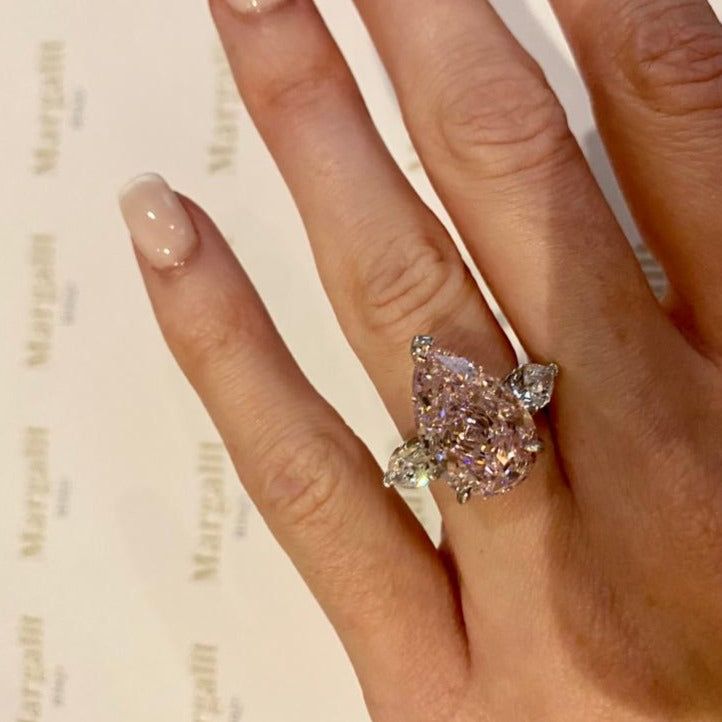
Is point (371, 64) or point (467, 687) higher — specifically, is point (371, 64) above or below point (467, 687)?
above

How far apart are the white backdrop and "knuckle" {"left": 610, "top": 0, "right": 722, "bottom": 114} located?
30 cm

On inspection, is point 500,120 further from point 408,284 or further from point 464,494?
point 464,494

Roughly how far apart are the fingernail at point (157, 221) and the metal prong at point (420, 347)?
229mm

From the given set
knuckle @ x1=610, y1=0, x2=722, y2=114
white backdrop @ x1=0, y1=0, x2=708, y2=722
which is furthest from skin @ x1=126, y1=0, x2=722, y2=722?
white backdrop @ x1=0, y1=0, x2=708, y2=722

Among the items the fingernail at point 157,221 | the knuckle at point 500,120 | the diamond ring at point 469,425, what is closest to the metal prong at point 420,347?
the diamond ring at point 469,425

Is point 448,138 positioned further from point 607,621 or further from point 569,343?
point 607,621

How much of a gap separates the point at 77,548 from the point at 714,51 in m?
0.76

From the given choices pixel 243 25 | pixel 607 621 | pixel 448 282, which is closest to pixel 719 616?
pixel 607 621

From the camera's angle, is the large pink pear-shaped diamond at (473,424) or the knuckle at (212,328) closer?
the large pink pear-shaped diamond at (473,424)

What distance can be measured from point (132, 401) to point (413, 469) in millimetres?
453

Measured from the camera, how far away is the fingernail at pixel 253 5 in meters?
0.61

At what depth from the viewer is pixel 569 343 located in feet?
1.74

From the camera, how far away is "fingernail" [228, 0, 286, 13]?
0.61 metres

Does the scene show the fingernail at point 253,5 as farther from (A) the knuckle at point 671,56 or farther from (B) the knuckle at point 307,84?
(A) the knuckle at point 671,56
